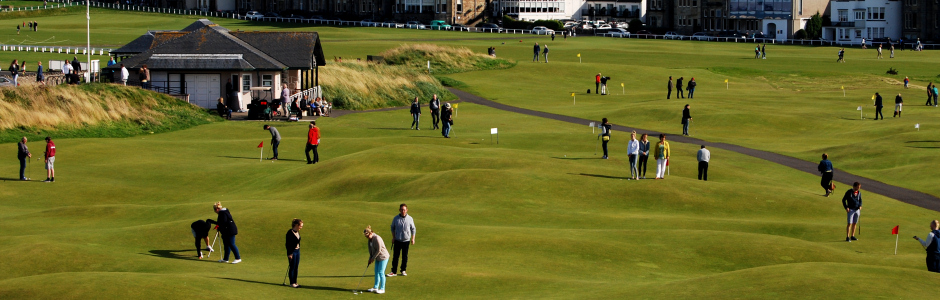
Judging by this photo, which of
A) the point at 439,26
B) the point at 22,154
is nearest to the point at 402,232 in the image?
the point at 22,154

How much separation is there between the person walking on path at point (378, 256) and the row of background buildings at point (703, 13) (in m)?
143

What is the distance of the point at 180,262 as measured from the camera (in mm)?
25031

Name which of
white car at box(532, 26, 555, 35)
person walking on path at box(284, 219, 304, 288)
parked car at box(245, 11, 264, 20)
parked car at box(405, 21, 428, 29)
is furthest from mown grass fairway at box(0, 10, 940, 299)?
parked car at box(245, 11, 264, 20)

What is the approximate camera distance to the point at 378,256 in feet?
Result: 69.3

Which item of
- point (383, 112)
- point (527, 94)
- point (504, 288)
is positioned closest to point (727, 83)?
point (527, 94)

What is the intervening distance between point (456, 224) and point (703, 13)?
508ft

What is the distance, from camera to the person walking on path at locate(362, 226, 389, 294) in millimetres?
20984

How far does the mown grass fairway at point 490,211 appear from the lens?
864 inches

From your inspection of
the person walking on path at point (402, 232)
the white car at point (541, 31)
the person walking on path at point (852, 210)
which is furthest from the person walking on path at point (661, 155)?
the white car at point (541, 31)

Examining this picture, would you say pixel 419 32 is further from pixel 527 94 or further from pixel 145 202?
pixel 145 202

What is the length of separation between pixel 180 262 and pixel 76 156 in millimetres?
22166

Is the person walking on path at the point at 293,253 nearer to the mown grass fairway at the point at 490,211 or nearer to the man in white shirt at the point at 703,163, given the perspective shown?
the mown grass fairway at the point at 490,211

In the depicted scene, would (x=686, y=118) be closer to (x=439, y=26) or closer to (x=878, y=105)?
(x=878, y=105)

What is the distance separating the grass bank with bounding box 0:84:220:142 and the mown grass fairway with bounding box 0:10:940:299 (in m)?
2.10
